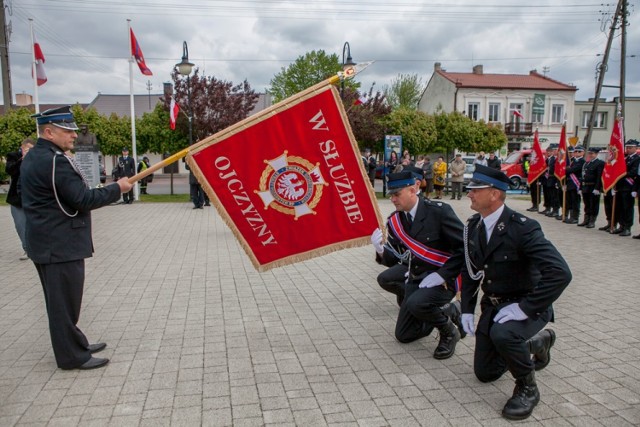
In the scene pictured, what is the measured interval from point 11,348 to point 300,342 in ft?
9.28

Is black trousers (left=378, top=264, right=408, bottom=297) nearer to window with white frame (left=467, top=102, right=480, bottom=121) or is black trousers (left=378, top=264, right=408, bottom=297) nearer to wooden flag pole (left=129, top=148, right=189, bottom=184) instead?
wooden flag pole (left=129, top=148, right=189, bottom=184)

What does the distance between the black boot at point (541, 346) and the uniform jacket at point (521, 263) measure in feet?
1.17

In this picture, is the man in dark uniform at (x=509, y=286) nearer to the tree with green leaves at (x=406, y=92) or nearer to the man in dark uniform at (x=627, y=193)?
the man in dark uniform at (x=627, y=193)

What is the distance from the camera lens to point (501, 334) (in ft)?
12.0

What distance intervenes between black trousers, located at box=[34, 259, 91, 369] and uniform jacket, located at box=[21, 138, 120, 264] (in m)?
0.12

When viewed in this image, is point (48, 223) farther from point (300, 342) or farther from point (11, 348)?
point (300, 342)

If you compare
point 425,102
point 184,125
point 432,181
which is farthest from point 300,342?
point 425,102

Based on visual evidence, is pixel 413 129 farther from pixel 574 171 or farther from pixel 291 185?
pixel 291 185

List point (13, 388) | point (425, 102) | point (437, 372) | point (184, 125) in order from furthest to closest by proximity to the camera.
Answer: point (425, 102), point (184, 125), point (437, 372), point (13, 388)

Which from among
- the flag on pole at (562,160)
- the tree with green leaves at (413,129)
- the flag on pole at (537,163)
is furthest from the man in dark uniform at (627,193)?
the tree with green leaves at (413,129)

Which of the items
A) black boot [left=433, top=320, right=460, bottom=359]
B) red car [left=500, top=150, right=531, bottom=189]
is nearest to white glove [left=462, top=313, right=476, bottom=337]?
black boot [left=433, top=320, right=460, bottom=359]

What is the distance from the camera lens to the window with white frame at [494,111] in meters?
50.5

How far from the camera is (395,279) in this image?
570cm

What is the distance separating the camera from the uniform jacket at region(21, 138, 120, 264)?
13.4 feet
